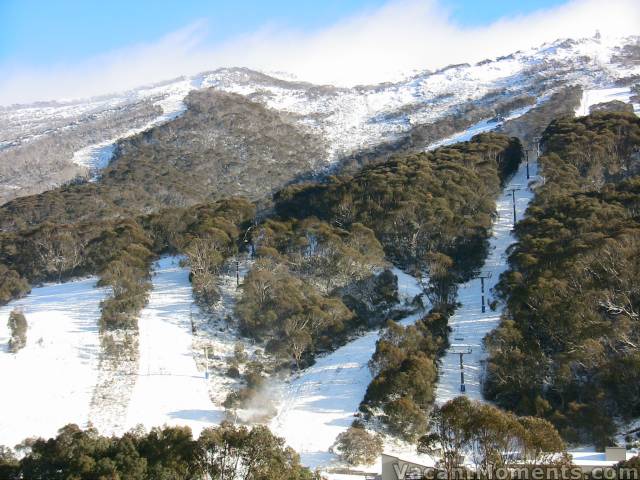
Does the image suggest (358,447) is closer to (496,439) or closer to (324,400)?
(324,400)

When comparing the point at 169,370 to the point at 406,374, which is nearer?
the point at 406,374

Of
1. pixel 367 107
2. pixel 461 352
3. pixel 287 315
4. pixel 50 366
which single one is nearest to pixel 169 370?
pixel 50 366

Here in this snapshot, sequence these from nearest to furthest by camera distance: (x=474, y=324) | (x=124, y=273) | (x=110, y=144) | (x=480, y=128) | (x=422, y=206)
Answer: (x=474, y=324), (x=124, y=273), (x=422, y=206), (x=480, y=128), (x=110, y=144)

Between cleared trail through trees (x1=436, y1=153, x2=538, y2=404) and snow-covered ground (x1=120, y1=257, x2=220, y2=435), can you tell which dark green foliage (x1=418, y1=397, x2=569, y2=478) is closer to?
cleared trail through trees (x1=436, y1=153, x2=538, y2=404)

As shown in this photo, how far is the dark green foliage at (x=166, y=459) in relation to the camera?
13672 millimetres

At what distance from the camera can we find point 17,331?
27688 mm

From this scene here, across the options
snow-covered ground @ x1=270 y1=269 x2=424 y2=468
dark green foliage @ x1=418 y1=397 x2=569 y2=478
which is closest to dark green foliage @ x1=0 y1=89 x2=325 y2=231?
snow-covered ground @ x1=270 y1=269 x2=424 y2=468

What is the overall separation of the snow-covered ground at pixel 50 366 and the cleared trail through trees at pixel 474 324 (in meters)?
14.2

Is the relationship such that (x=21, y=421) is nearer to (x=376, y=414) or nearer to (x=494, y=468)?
(x=376, y=414)

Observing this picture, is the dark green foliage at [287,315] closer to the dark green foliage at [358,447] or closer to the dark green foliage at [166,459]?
the dark green foliage at [358,447]

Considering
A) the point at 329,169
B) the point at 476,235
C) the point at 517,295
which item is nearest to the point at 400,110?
the point at 329,169

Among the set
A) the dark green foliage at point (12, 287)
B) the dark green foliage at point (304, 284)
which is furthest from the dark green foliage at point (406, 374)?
the dark green foliage at point (12, 287)

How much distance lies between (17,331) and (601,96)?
259ft

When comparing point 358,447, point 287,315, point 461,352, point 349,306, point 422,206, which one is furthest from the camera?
point 422,206
